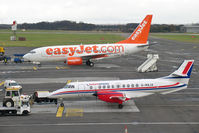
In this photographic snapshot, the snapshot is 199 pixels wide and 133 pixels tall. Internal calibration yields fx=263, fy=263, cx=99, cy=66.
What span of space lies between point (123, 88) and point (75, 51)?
87.1 feet

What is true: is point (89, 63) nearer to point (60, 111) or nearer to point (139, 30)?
point (139, 30)

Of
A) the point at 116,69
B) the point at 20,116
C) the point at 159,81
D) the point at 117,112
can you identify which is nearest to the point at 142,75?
the point at 116,69

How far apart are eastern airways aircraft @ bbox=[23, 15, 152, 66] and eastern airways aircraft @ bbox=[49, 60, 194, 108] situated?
24.8 metres

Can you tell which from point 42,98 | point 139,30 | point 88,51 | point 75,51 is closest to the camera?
point 42,98

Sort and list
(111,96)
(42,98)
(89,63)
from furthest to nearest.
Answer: (89,63) < (42,98) < (111,96)

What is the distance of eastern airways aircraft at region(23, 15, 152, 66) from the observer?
169 ft

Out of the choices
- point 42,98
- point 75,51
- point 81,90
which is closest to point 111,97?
point 81,90

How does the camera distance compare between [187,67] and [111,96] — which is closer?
[111,96]

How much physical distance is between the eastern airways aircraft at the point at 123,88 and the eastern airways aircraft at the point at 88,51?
24.8 meters


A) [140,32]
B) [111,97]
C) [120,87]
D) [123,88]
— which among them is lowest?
[111,97]

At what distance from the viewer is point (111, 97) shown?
25.8 m

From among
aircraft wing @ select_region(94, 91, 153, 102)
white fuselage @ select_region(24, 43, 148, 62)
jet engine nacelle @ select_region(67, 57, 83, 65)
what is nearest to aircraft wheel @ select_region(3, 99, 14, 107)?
aircraft wing @ select_region(94, 91, 153, 102)

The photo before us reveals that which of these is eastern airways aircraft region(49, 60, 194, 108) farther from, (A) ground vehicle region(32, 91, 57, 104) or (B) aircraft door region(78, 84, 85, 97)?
(A) ground vehicle region(32, 91, 57, 104)

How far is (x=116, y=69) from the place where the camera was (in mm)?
50344
